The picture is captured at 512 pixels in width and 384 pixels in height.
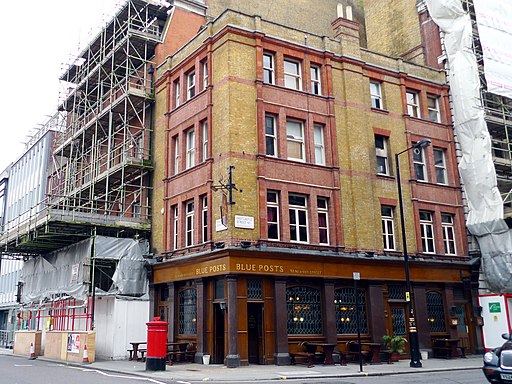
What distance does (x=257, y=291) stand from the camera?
21766 millimetres

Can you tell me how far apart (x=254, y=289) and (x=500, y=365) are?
11.5 m

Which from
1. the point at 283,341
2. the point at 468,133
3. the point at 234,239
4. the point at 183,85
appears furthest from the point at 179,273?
the point at 468,133

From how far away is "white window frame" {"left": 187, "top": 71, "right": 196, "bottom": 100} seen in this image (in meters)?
26.7

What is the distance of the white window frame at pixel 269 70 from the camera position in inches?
983

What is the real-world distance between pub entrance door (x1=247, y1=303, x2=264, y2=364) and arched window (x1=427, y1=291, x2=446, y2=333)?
9661 mm

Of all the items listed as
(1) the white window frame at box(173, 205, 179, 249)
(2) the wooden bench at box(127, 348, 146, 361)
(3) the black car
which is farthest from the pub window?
(3) the black car

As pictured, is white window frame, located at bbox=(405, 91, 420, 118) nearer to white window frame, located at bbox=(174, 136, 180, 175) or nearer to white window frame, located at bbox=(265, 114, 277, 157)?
white window frame, located at bbox=(265, 114, 277, 157)

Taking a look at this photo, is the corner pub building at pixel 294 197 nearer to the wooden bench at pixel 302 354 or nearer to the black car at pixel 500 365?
the wooden bench at pixel 302 354

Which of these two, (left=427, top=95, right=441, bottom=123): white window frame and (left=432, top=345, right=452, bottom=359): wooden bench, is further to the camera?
(left=427, top=95, right=441, bottom=123): white window frame

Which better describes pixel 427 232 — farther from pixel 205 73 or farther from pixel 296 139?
pixel 205 73

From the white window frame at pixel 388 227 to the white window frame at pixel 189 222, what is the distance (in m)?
9.58

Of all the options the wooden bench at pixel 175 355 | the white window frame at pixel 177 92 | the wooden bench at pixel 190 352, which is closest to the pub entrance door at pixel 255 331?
the wooden bench at pixel 190 352

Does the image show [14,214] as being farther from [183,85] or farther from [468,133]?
[468,133]

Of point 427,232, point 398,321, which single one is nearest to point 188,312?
point 398,321
